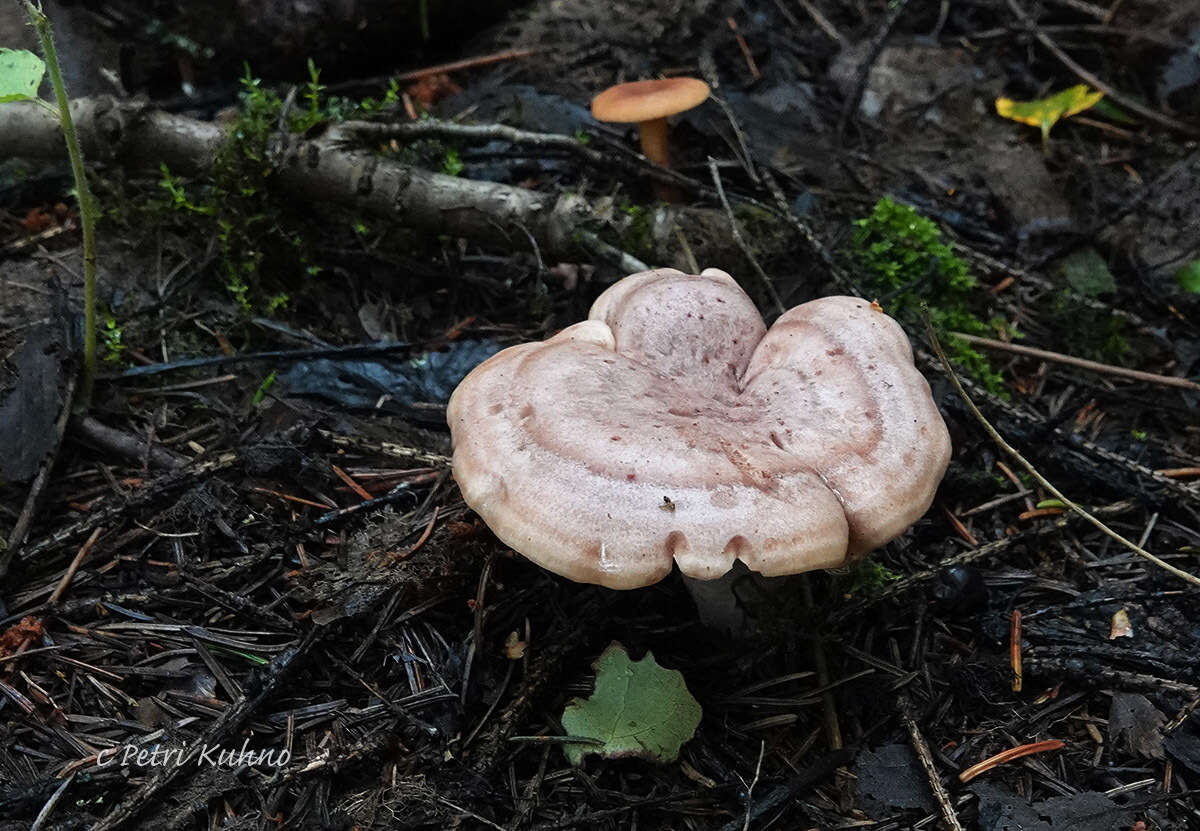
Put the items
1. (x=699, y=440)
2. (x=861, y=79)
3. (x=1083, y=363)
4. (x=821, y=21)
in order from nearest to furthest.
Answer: (x=699, y=440) < (x=1083, y=363) < (x=861, y=79) < (x=821, y=21)

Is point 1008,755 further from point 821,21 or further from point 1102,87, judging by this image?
point 821,21

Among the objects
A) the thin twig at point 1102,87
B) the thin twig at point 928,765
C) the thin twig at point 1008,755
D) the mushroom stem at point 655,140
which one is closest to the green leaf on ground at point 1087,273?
the thin twig at point 1102,87

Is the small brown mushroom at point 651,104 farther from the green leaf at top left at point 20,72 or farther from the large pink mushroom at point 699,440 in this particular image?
the green leaf at top left at point 20,72

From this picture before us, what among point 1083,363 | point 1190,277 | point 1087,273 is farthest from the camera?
point 1087,273

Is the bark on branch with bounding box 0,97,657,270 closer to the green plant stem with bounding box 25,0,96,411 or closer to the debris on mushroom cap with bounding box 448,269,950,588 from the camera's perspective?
the green plant stem with bounding box 25,0,96,411

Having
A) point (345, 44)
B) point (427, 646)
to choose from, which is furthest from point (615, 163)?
point (427, 646)

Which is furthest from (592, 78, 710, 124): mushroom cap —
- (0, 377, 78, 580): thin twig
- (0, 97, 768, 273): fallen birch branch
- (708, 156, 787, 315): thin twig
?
(0, 377, 78, 580): thin twig

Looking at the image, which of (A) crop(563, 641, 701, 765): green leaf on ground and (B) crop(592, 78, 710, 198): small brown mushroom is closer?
(A) crop(563, 641, 701, 765): green leaf on ground

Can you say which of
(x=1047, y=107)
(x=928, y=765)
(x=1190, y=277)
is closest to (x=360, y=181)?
(x=928, y=765)
